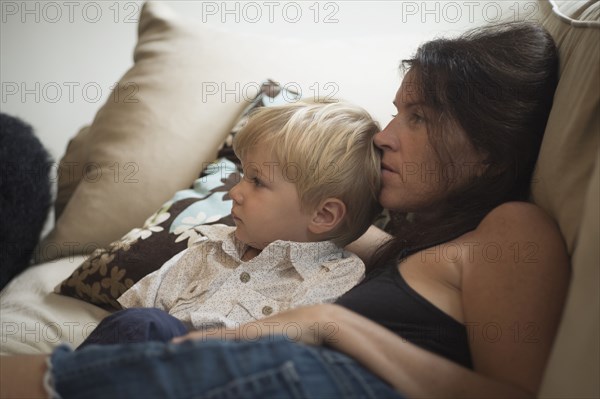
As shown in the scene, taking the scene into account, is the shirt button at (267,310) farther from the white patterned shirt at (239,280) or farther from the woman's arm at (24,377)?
the woman's arm at (24,377)

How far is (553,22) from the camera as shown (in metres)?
1.09

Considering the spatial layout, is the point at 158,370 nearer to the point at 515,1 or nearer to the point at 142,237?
the point at 142,237

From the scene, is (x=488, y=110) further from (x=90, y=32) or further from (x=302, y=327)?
(x=90, y=32)

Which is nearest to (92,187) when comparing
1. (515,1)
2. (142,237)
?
(142,237)

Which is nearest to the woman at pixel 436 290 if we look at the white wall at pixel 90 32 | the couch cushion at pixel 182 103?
the couch cushion at pixel 182 103

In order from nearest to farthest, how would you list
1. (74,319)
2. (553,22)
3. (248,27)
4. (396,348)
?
(396,348) → (553,22) → (74,319) → (248,27)

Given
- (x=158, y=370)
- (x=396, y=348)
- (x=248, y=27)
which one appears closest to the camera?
(x=158, y=370)

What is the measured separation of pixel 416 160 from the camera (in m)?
1.05

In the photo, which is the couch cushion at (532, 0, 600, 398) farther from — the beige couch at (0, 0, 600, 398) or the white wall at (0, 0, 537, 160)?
the white wall at (0, 0, 537, 160)

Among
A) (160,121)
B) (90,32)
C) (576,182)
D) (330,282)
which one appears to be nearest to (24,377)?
(330,282)

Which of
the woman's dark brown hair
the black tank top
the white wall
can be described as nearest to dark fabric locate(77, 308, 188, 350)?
the black tank top

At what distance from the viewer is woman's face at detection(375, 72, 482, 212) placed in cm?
102

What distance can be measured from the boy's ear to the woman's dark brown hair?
0.10 metres

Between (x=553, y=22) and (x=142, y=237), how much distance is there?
811 millimetres
